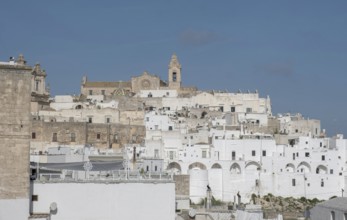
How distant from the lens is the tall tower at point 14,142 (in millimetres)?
20203

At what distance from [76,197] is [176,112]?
1832 inches

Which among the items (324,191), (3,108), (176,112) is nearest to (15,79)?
(3,108)

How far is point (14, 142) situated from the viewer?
66.7ft

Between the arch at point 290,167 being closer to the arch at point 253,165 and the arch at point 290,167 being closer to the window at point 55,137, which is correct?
the arch at point 253,165

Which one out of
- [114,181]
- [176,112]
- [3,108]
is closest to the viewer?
[3,108]

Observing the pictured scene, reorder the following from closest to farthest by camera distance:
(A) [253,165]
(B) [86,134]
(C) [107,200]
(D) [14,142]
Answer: (D) [14,142] → (C) [107,200] → (A) [253,165] → (B) [86,134]

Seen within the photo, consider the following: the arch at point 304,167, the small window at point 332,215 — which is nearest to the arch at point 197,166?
the arch at point 304,167

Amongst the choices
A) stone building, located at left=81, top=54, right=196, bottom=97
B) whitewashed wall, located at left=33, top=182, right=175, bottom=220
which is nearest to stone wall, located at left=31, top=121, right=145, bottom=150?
stone building, located at left=81, top=54, right=196, bottom=97

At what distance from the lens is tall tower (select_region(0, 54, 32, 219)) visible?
20.2 meters

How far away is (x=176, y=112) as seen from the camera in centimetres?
6781

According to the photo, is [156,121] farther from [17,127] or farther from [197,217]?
[17,127]

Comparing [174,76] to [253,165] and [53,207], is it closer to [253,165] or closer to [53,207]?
[253,165]

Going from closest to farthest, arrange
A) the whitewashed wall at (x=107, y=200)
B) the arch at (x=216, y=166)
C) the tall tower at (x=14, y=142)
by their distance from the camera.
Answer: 1. the tall tower at (x=14, y=142)
2. the whitewashed wall at (x=107, y=200)
3. the arch at (x=216, y=166)

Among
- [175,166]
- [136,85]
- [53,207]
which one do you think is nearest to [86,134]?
[175,166]
